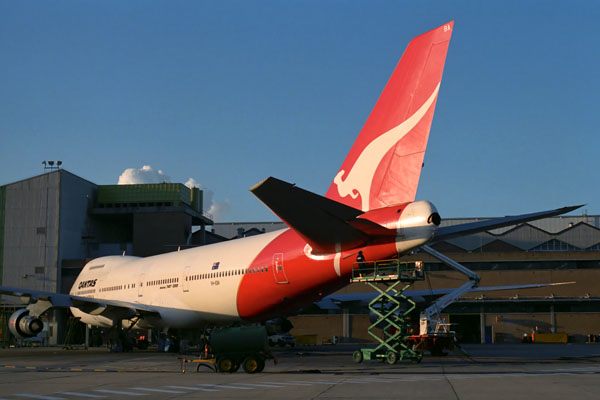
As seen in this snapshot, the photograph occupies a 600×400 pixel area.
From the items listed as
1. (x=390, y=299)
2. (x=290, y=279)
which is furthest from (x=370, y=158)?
(x=290, y=279)

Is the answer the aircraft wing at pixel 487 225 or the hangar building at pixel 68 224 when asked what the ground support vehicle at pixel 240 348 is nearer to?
the aircraft wing at pixel 487 225

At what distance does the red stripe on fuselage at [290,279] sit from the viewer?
2106 centimetres

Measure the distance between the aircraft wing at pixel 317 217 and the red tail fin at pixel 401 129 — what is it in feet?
4.89

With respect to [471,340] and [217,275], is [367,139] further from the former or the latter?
[471,340]

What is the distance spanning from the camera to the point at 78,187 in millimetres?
61906

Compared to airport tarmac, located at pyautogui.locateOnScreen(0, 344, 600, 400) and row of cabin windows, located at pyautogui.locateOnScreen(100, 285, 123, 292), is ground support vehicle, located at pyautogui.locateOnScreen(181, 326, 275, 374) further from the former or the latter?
row of cabin windows, located at pyautogui.locateOnScreen(100, 285, 123, 292)

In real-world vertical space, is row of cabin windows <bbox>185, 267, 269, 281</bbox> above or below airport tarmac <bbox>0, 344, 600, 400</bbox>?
above

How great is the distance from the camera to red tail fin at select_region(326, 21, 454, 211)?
63.6 ft

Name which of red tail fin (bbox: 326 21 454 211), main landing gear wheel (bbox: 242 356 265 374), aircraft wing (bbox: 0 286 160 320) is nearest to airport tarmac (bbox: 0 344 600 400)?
main landing gear wheel (bbox: 242 356 265 374)

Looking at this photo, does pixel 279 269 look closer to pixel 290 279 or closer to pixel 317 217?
pixel 290 279

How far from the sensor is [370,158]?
20.8 meters

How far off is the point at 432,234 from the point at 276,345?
2825cm

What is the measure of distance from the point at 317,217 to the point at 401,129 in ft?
14.1

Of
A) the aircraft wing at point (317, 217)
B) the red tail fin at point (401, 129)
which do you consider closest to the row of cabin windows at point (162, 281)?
the aircraft wing at point (317, 217)
